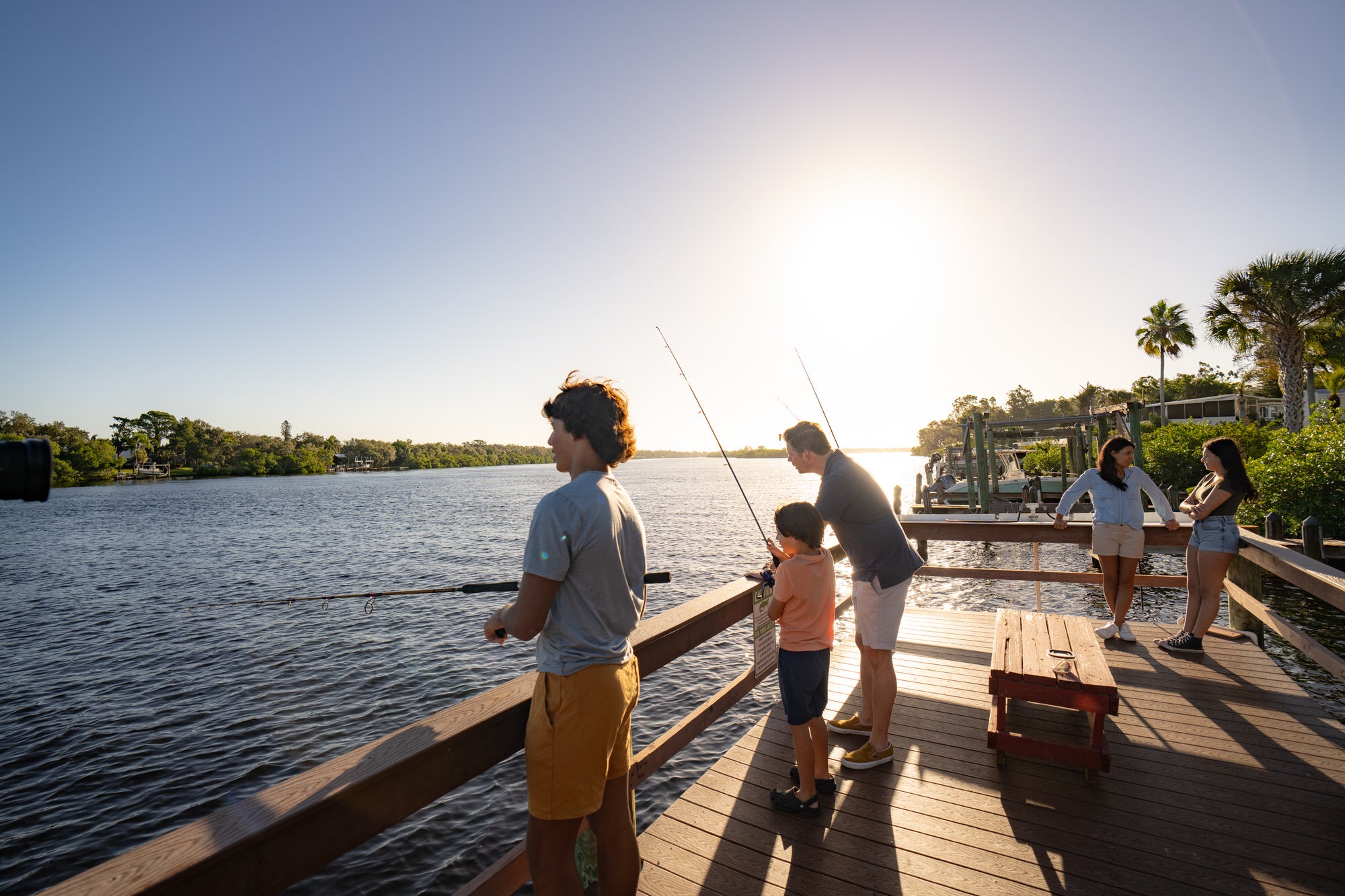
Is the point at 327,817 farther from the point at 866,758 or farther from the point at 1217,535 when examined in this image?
the point at 1217,535

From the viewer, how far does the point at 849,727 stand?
149 inches

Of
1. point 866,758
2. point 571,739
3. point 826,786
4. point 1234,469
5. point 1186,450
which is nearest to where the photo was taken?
point 571,739

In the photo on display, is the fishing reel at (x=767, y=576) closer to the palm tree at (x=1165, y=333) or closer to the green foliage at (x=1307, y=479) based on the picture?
the green foliage at (x=1307, y=479)

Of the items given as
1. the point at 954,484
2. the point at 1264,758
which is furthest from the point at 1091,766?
the point at 954,484

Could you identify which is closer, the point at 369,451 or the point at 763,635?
the point at 763,635

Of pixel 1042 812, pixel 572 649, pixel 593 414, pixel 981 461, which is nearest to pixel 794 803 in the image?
pixel 1042 812

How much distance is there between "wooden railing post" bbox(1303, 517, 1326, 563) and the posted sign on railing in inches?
254

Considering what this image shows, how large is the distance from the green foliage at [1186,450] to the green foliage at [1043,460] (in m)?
6.41

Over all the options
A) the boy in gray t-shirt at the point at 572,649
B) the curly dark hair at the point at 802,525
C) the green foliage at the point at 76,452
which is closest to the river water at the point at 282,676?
the curly dark hair at the point at 802,525

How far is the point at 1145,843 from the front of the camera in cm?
274

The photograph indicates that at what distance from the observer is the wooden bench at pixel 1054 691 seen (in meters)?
3.23

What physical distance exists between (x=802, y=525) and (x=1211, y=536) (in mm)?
4001

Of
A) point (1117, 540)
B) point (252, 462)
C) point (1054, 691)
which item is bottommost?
point (1054, 691)

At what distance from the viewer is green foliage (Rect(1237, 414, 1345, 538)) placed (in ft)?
37.7
